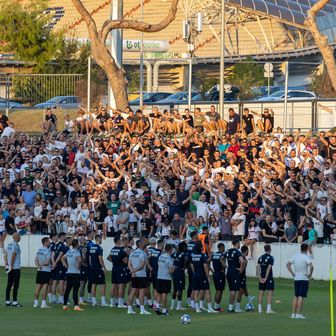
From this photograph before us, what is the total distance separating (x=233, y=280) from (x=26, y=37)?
3102 cm

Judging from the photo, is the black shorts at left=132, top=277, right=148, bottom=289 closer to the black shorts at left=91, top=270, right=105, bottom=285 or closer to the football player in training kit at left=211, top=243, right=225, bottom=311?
the black shorts at left=91, top=270, right=105, bottom=285

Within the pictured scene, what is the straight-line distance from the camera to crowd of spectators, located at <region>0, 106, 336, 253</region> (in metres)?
30.6

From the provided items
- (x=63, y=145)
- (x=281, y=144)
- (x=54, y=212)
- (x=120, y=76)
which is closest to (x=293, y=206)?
(x=281, y=144)

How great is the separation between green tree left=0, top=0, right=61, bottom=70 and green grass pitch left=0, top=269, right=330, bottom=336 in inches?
1101

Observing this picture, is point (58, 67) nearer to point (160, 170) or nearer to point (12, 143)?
point (12, 143)

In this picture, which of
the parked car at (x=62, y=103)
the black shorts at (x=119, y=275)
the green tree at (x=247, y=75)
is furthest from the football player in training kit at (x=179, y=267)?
the green tree at (x=247, y=75)

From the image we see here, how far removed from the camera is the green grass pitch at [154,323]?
22.0 m

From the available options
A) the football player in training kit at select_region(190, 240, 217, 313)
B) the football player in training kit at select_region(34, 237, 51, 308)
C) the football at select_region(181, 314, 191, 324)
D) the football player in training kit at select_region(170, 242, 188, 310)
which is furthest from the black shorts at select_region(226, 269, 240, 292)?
the football player in training kit at select_region(34, 237, 51, 308)

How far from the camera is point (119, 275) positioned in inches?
1016

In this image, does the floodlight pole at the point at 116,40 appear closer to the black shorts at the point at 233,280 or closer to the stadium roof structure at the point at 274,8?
the black shorts at the point at 233,280

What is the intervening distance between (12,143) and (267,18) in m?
55.9

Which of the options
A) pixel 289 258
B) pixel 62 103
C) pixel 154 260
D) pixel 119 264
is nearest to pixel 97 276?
pixel 119 264

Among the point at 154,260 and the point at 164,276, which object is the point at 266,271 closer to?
the point at 164,276

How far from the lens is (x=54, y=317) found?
2444 centimetres
